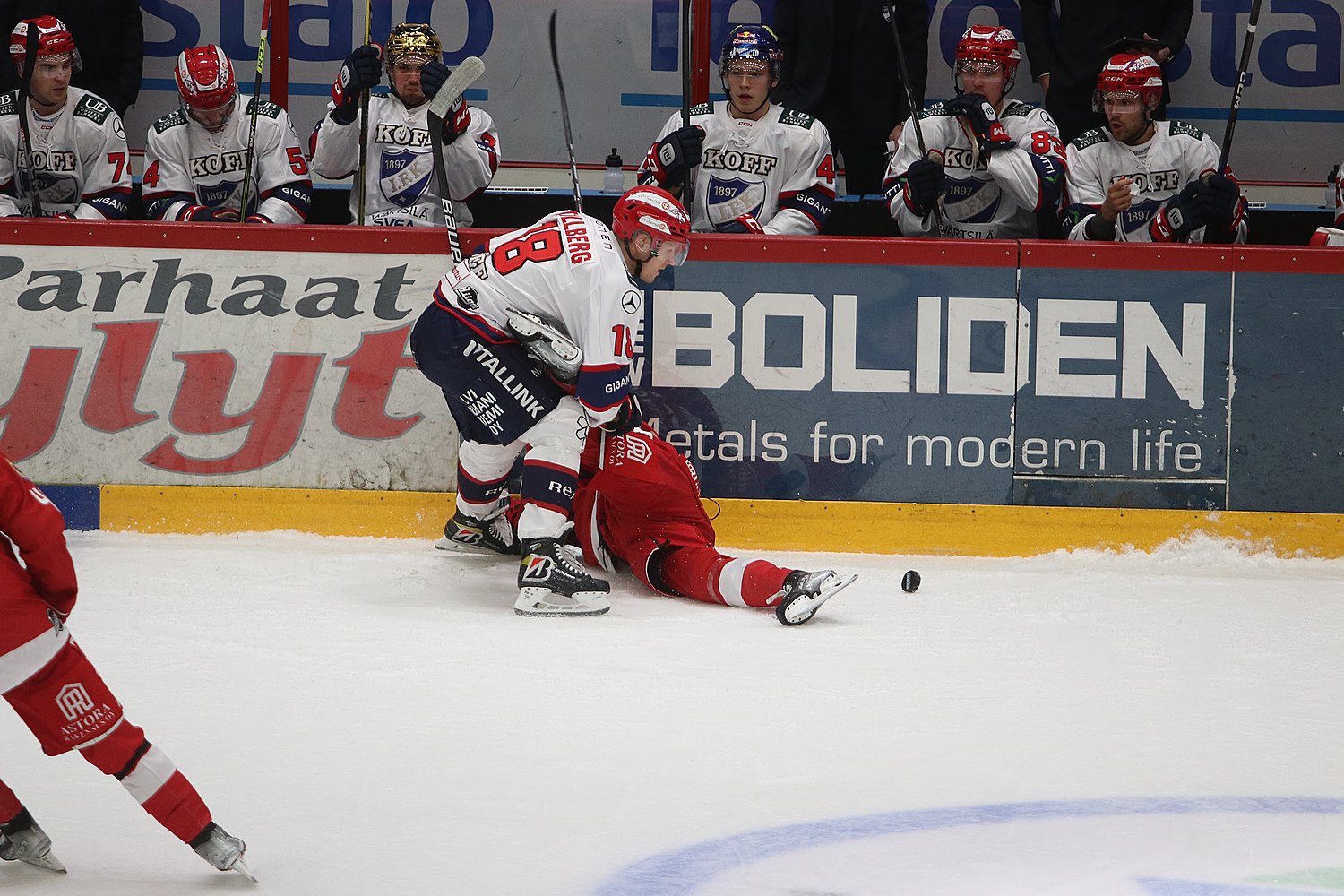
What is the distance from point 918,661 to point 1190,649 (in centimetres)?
75

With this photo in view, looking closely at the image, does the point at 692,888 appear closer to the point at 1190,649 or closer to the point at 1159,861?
the point at 1159,861

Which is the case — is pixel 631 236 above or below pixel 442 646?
above

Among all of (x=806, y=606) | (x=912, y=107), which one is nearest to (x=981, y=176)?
(x=912, y=107)

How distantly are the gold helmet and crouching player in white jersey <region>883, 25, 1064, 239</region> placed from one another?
6.49 feet

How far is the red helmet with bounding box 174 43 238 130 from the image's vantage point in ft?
18.6

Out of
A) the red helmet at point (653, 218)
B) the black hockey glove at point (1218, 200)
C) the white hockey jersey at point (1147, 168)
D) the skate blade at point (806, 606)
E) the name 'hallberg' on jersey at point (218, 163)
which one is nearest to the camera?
the skate blade at point (806, 606)

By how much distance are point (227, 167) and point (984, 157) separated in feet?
10.5

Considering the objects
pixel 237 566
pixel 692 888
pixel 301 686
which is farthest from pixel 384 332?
pixel 692 888

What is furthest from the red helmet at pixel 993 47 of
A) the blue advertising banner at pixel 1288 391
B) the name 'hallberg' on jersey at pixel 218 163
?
the name 'hallberg' on jersey at pixel 218 163

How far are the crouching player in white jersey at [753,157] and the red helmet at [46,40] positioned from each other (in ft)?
8.10

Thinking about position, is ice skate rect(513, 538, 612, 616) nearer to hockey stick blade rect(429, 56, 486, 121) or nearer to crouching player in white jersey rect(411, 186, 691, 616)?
crouching player in white jersey rect(411, 186, 691, 616)

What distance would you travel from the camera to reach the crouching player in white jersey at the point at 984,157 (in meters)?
5.41

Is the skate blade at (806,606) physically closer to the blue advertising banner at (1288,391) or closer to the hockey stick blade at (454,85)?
the blue advertising banner at (1288,391)

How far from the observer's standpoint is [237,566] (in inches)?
171
